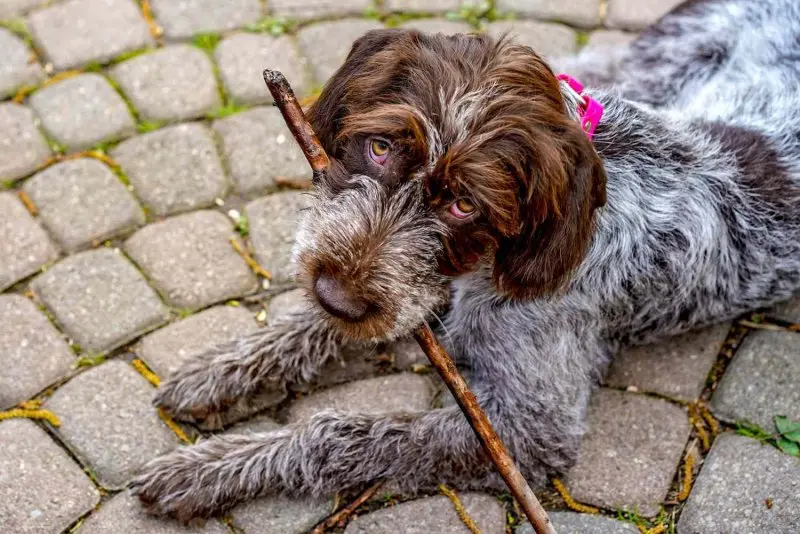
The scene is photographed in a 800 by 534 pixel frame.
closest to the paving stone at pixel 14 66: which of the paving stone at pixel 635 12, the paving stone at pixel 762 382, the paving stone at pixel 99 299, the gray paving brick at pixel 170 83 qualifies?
the gray paving brick at pixel 170 83

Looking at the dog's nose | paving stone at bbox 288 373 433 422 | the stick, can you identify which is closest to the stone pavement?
paving stone at bbox 288 373 433 422

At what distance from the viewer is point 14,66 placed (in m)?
5.12

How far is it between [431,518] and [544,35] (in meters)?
3.16

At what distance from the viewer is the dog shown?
119 inches

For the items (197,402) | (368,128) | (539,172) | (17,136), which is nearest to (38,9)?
(17,136)

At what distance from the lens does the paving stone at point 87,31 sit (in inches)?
205

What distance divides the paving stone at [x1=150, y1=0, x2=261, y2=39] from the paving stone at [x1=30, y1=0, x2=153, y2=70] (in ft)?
0.42

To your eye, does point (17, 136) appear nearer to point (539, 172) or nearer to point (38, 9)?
point (38, 9)

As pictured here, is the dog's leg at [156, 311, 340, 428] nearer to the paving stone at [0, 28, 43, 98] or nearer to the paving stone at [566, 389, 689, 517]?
the paving stone at [566, 389, 689, 517]

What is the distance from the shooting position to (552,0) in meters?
5.74

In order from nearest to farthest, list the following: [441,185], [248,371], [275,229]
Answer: [441,185]
[248,371]
[275,229]

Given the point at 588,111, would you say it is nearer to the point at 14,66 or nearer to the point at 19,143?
the point at 19,143

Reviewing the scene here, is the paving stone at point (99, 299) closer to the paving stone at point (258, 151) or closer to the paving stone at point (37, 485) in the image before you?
the paving stone at point (37, 485)

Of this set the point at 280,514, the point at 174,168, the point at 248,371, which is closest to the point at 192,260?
the point at 174,168
